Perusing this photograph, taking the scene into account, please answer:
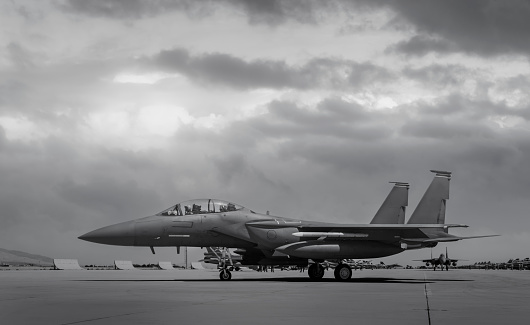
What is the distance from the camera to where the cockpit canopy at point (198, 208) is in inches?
895

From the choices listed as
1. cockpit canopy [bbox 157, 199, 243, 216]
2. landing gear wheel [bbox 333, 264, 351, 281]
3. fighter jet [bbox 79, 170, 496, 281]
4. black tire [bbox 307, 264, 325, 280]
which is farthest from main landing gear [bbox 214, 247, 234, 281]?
landing gear wheel [bbox 333, 264, 351, 281]

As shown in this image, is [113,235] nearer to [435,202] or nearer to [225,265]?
[225,265]

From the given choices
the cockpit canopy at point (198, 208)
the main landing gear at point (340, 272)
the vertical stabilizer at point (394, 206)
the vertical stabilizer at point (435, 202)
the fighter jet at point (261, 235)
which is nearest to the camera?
the fighter jet at point (261, 235)

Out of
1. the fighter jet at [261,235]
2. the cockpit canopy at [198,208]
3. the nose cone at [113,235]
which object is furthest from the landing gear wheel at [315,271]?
the nose cone at [113,235]

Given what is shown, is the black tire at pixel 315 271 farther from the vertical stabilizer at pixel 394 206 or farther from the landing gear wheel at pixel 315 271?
the vertical stabilizer at pixel 394 206

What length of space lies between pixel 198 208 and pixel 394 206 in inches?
415

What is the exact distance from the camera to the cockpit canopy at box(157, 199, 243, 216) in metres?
22.7

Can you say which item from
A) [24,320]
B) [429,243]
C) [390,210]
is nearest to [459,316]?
[24,320]

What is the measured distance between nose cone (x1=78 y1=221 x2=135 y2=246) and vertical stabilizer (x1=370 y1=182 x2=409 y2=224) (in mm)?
12245

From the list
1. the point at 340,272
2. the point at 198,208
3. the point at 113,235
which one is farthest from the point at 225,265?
the point at 340,272

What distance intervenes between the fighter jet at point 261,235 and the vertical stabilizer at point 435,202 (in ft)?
11.6

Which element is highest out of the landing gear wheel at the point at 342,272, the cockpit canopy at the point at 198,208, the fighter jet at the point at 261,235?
the cockpit canopy at the point at 198,208

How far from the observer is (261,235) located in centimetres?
2286

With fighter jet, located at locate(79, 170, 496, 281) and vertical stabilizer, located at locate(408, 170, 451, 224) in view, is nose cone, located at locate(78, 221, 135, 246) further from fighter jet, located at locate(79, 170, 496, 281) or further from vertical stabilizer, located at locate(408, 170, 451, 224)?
vertical stabilizer, located at locate(408, 170, 451, 224)
